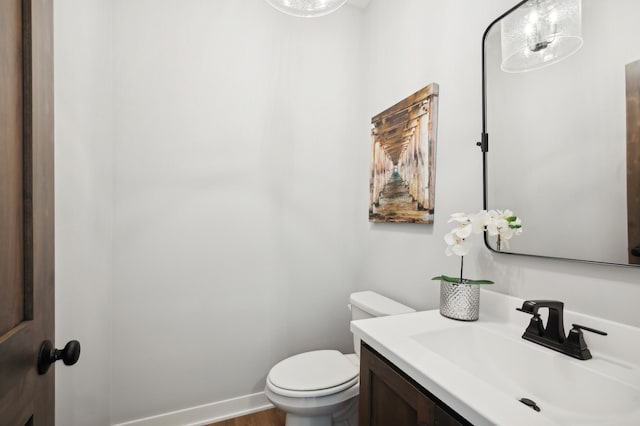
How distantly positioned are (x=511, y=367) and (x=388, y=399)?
0.37 meters

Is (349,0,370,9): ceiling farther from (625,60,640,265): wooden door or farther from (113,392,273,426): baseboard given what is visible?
(113,392,273,426): baseboard

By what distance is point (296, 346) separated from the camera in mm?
1858

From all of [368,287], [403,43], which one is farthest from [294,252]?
[403,43]

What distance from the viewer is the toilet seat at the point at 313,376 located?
1263 mm

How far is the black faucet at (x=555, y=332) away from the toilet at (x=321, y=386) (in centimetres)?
63

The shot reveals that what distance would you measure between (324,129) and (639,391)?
1.76 m

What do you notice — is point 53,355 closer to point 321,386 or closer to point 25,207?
point 25,207

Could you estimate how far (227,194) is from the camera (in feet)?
5.57

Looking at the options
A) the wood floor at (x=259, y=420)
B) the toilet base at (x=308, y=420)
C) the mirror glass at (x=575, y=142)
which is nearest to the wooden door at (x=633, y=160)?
the mirror glass at (x=575, y=142)

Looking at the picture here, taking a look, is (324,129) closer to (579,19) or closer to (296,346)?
(579,19)

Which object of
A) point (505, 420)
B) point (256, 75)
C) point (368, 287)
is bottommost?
point (368, 287)

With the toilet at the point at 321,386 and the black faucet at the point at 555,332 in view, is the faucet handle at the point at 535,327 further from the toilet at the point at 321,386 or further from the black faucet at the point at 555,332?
the toilet at the point at 321,386

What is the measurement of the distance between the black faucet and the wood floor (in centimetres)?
148

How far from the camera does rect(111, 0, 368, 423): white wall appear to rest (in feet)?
4.96
